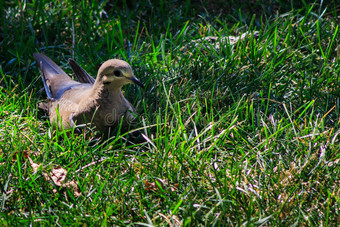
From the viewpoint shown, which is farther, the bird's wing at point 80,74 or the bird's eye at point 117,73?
the bird's wing at point 80,74

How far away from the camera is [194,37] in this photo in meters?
4.65

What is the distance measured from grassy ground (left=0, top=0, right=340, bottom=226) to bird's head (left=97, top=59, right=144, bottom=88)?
1.03 ft

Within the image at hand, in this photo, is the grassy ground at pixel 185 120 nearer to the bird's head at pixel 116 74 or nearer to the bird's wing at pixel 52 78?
the bird's wing at pixel 52 78

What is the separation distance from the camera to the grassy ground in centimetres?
287

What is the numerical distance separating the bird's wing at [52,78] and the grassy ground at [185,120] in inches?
5.8

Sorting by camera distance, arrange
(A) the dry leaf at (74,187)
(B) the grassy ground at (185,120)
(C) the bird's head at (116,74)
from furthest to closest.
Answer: (C) the bird's head at (116,74) → (A) the dry leaf at (74,187) → (B) the grassy ground at (185,120)

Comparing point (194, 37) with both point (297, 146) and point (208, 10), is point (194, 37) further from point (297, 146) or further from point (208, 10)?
point (297, 146)

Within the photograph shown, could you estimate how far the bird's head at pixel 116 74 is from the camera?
357 centimetres

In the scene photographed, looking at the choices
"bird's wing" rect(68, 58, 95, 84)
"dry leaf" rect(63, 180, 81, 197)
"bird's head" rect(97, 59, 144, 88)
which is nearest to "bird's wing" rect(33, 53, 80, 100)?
"bird's wing" rect(68, 58, 95, 84)

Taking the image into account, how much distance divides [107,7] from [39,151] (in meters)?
2.41

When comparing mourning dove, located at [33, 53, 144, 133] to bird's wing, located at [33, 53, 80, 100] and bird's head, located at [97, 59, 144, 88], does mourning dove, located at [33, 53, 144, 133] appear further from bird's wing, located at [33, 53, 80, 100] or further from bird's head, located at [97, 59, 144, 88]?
bird's wing, located at [33, 53, 80, 100]

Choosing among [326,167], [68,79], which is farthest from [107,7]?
[326,167]

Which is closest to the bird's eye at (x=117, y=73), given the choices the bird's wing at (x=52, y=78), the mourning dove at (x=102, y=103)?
the mourning dove at (x=102, y=103)

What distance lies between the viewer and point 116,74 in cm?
359
